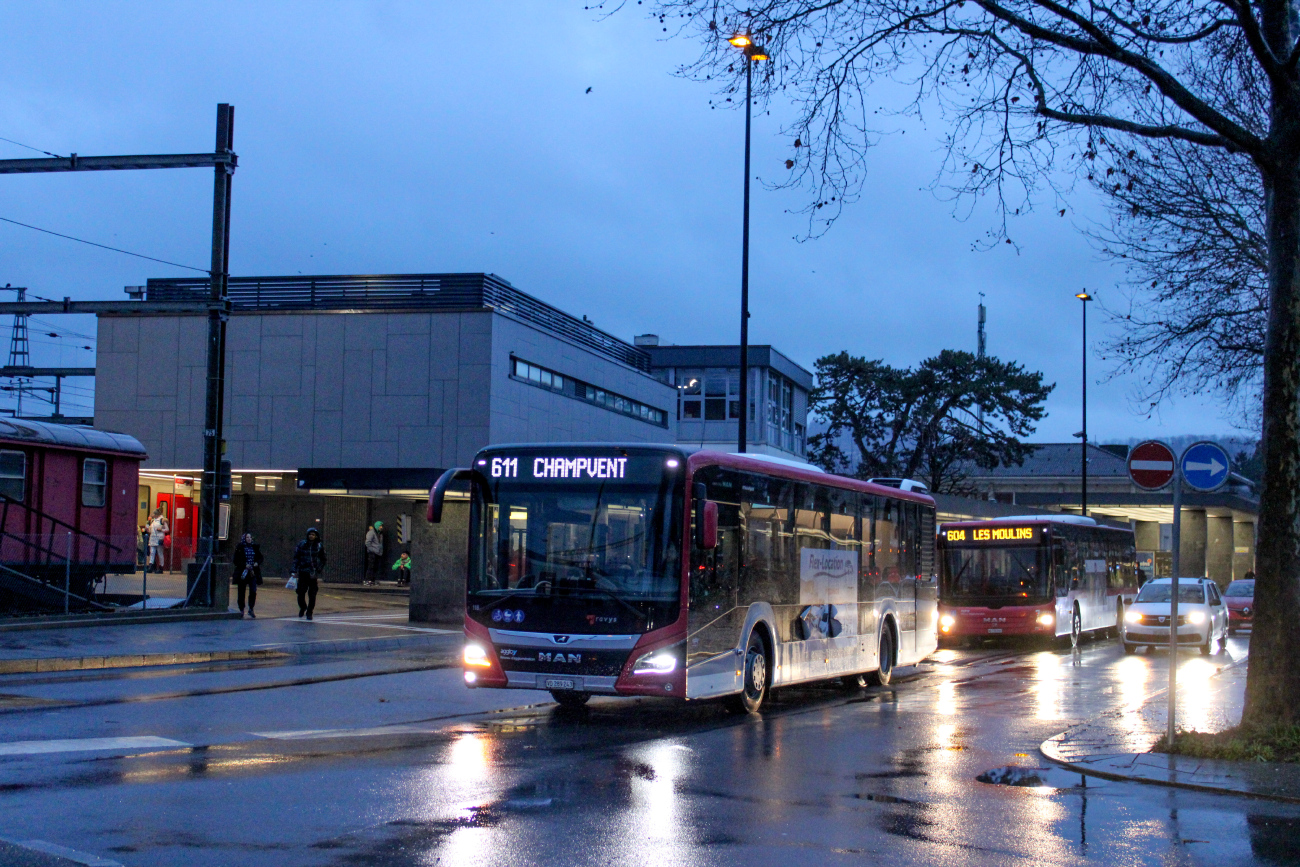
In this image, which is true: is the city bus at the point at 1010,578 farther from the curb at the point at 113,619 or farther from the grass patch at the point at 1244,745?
the grass patch at the point at 1244,745

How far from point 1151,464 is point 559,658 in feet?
19.6

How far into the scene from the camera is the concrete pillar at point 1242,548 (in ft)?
216

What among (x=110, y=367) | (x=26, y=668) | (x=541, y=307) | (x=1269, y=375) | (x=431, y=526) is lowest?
(x=26, y=668)

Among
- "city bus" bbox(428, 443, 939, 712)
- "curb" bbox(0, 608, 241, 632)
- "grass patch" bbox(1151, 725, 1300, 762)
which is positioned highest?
"city bus" bbox(428, 443, 939, 712)

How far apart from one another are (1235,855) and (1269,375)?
5.25 metres

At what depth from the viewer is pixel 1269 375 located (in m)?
11.2

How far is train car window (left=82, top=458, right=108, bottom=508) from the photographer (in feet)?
85.7

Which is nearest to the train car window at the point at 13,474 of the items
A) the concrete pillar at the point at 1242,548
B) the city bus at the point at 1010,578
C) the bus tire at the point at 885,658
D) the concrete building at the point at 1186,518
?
the bus tire at the point at 885,658

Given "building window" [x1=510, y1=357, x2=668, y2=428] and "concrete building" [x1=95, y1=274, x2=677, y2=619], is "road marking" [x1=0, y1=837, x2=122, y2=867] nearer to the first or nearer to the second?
"concrete building" [x1=95, y1=274, x2=677, y2=619]

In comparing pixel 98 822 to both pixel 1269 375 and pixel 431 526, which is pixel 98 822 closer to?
pixel 1269 375

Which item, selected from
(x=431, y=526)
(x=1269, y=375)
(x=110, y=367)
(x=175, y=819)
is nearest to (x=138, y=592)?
(x=431, y=526)

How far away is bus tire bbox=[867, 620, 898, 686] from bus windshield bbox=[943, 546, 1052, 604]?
9.49 metres

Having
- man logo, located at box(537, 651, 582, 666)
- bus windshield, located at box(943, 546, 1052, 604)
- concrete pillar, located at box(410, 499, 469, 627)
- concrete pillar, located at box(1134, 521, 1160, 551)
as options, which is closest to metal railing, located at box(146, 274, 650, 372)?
concrete pillar, located at box(410, 499, 469, 627)

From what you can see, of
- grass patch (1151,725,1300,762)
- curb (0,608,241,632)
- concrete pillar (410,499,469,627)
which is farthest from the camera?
concrete pillar (410,499,469,627)
